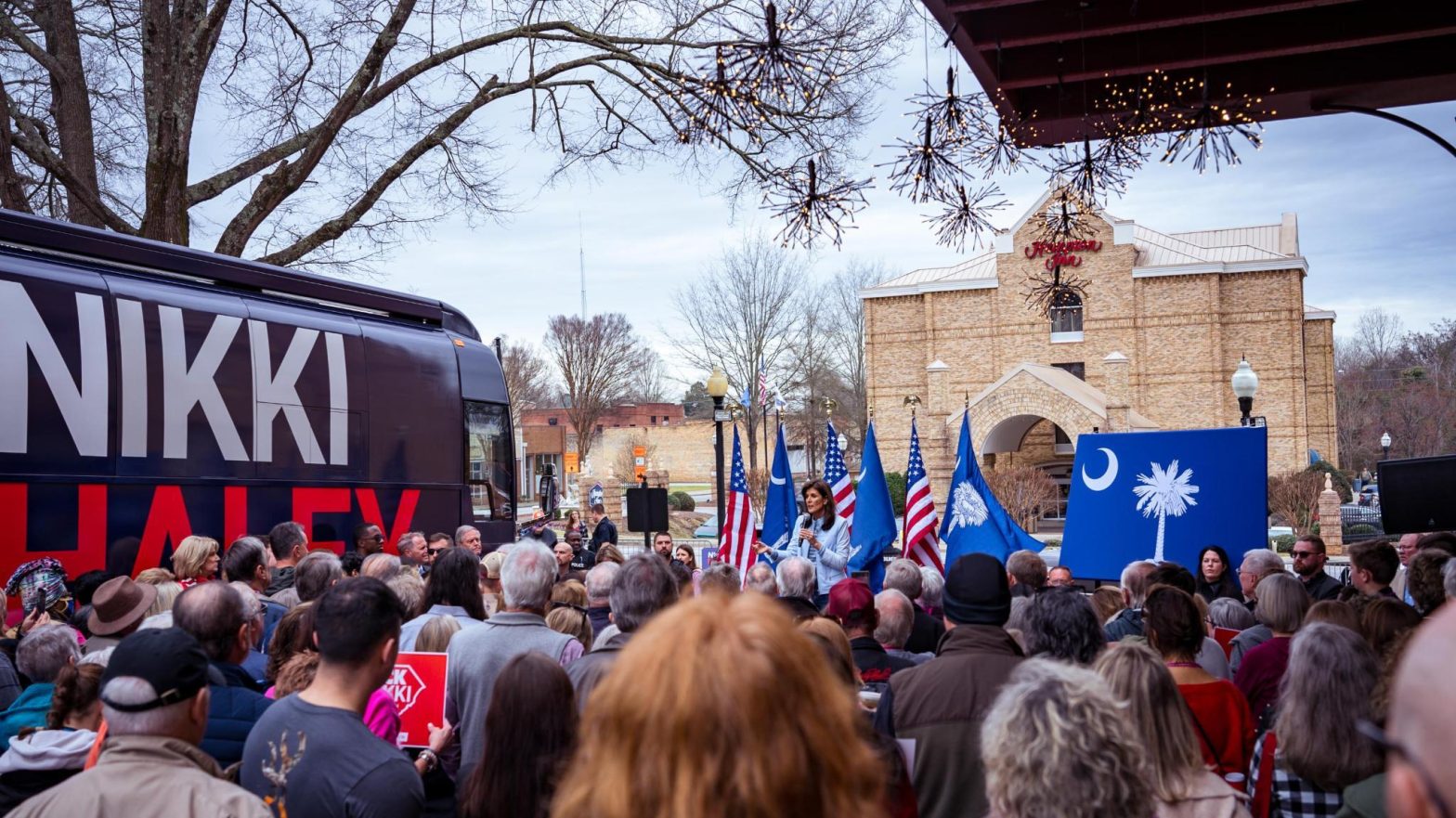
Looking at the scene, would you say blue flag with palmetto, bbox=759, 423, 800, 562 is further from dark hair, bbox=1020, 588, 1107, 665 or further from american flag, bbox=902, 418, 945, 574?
dark hair, bbox=1020, 588, 1107, 665

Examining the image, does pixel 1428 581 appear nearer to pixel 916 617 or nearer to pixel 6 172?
pixel 916 617

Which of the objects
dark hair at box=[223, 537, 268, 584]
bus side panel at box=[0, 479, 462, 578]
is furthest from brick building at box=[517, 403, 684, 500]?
dark hair at box=[223, 537, 268, 584]

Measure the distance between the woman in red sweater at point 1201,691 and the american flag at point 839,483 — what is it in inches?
281

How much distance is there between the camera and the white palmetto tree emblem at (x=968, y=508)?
12414 millimetres

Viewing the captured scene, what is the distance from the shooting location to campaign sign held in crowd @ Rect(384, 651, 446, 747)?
464 centimetres

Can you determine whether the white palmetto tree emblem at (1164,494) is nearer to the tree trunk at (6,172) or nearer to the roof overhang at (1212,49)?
the roof overhang at (1212,49)

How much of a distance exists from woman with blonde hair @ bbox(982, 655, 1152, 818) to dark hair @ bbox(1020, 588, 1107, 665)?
1.78 m

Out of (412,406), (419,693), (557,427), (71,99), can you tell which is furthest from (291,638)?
(557,427)

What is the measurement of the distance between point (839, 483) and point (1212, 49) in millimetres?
5858

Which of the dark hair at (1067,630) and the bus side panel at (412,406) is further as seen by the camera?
the bus side panel at (412,406)

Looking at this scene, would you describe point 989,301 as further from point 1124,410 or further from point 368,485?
point 368,485

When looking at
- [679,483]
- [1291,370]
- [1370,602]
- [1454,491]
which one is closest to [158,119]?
[1370,602]

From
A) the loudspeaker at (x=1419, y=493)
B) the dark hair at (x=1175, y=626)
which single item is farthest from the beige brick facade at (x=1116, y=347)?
the dark hair at (x=1175, y=626)

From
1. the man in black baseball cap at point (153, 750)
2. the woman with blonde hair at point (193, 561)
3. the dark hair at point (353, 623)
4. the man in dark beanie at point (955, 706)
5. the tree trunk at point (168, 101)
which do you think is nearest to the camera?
the man in black baseball cap at point (153, 750)
